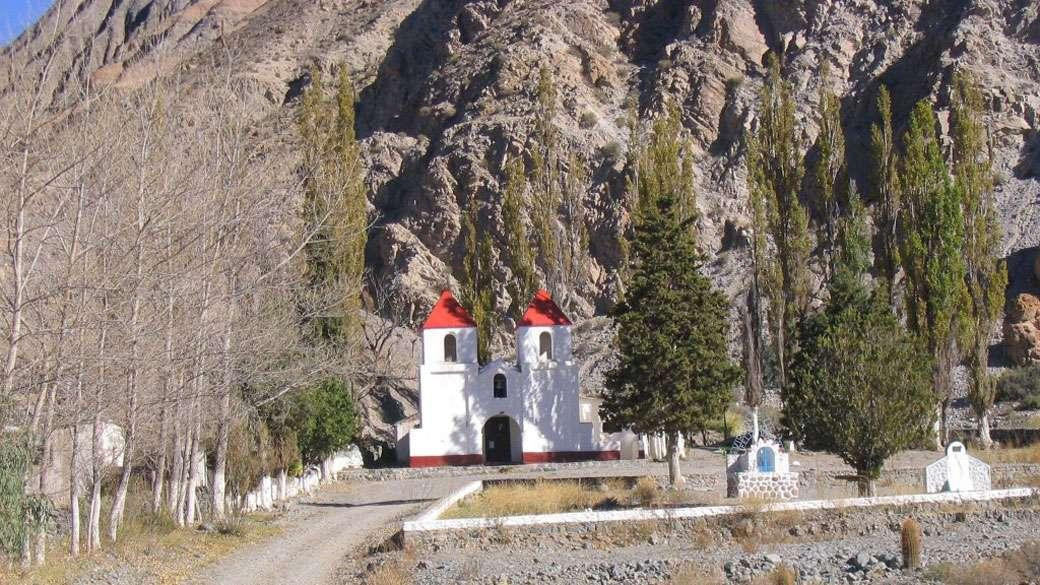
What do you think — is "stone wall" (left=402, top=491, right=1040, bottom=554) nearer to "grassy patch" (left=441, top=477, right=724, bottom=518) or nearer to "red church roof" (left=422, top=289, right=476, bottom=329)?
"grassy patch" (left=441, top=477, right=724, bottom=518)

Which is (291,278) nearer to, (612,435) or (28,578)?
(28,578)

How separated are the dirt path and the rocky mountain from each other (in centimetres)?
2784

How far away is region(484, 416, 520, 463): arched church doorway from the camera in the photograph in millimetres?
37438

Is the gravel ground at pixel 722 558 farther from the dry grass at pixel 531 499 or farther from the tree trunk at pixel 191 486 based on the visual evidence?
the tree trunk at pixel 191 486

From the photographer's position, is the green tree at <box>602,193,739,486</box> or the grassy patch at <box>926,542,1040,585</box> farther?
the green tree at <box>602,193,739,486</box>

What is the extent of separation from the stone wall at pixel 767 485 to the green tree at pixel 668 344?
5014mm

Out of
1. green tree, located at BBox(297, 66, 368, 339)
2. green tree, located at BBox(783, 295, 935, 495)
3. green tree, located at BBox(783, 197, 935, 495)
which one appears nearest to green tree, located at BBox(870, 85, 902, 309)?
green tree, located at BBox(783, 197, 935, 495)

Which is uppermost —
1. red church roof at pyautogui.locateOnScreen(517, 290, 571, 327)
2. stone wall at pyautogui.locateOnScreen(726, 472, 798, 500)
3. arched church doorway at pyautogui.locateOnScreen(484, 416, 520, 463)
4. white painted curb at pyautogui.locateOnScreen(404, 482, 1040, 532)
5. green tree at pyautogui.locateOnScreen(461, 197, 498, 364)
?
green tree at pyautogui.locateOnScreen(461, 197, 498, 364)

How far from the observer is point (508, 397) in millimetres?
36531

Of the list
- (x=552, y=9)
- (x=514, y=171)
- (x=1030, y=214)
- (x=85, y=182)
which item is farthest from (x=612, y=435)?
(x=552, y=9)

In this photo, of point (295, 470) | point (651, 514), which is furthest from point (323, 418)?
point (651, 514)

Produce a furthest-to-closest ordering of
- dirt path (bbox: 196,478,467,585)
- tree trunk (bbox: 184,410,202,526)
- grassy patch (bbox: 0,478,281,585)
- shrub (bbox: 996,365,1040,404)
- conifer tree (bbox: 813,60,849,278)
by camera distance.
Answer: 1. shrub (bbox: 996,365,1040,404)
2. conifer tree (bbox: 813,60,849,278)
3. tree trunk (bbox: 184,410,202,526)
4. dirt path (bbox: 196,478,467,585)
5. grassy patch (bbox: 0,478,281,585)

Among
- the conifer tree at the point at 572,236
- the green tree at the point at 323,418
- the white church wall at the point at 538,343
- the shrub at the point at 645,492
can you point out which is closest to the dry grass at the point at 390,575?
the shrub at the point at 645,492

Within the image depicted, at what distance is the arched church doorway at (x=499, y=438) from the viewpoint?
37.4 m
